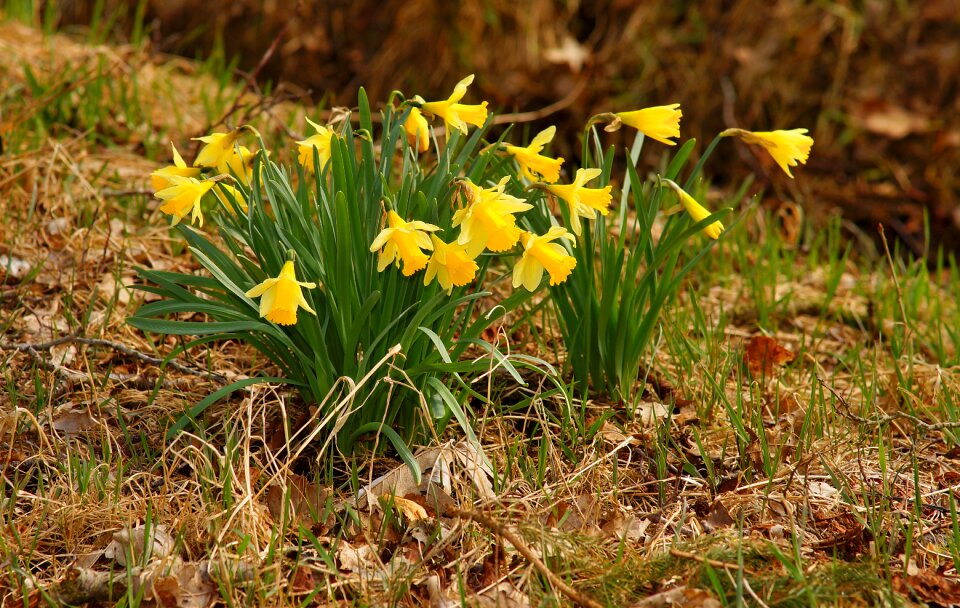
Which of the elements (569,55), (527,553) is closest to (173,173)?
(527,553)

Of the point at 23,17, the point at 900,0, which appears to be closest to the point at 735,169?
the point at 900,0

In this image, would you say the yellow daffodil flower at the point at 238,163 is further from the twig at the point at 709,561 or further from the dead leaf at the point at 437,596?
the twig at the point at 709,561

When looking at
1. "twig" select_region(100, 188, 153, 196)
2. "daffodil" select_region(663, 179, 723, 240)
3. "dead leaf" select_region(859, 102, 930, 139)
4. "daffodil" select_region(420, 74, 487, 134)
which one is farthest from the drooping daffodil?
"dead leaf" select_region(859, 102, 930, 139)

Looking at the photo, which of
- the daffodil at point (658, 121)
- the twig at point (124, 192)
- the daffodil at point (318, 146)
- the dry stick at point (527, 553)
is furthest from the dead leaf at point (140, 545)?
the twig at point (124, 192)

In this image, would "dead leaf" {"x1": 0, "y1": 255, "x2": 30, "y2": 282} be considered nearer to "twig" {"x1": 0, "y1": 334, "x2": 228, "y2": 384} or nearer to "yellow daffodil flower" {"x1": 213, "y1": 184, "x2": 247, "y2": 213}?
"twig" {"x1": 0, "y1": 334, "x2": 228, "y2": 384}

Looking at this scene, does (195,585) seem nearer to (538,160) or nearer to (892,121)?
(538,160)

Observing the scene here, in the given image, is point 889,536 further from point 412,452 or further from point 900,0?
point 900,0
